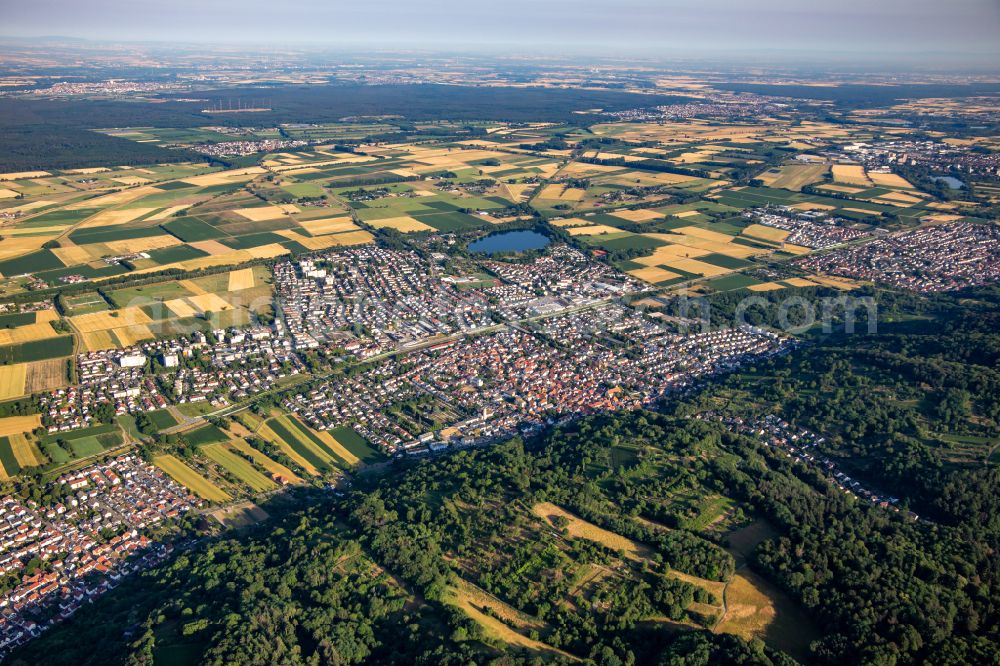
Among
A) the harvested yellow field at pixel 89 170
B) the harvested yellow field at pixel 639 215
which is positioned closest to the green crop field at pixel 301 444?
the harvested yellow field at pixel 639 215

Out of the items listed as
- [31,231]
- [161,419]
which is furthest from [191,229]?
[161,419]

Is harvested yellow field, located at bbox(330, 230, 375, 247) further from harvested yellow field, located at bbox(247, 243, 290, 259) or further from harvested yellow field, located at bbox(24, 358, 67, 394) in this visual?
harvested yellow field, located at bbox(24, 358, 67, 394)

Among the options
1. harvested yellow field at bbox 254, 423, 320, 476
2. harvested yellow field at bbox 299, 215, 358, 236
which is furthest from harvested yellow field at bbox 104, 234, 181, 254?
harvested yellow field at bbox 254, 423, 320, 476

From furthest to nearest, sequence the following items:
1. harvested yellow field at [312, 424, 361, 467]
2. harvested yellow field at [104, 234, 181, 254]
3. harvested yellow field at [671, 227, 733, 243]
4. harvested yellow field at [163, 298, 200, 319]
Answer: harvested yellow field at [671, 227, 733, 243] < harvested yellow field at [104, 234, 181, 254] < harvested yellow field at [163, 298, 200, 319] < harvested yellow field at [312, 424, 361, 467]

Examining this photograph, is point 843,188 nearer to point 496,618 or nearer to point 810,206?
point 810,206

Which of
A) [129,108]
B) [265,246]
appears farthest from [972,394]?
[129,108]

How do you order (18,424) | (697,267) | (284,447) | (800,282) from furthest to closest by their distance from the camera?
(697,267), (800,282), (284,447), (18,424)
